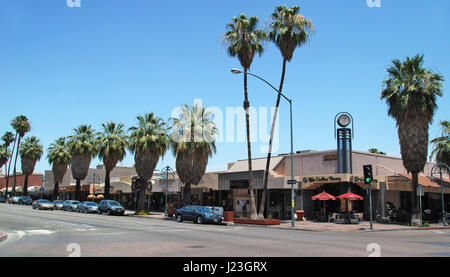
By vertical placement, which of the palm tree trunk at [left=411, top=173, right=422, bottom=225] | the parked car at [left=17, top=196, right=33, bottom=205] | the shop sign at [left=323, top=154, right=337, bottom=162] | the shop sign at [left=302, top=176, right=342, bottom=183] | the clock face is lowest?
the parked car at [left=17, top=196, right=33, bottom=205]

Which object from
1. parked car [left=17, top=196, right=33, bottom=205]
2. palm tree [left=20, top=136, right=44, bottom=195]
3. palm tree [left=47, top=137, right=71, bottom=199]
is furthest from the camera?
palm tree [left=20, top=136, right=44, bottom=195]

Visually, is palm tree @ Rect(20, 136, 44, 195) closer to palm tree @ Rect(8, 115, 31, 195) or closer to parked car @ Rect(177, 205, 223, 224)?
palm tree @ Rect(8, 115, 31, 195)

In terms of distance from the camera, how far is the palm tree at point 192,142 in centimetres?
3819

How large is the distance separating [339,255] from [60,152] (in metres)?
63.3

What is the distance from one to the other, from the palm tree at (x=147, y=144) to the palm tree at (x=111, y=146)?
703 centimetres

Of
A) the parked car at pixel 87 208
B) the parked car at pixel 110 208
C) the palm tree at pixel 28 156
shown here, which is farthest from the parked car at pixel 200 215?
the palm tree at pixel 28 156

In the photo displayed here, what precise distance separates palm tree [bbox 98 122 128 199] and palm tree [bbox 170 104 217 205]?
574 inches

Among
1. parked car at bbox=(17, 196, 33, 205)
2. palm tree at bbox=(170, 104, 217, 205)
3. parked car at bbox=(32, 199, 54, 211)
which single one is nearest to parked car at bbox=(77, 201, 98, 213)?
parked car at bbox=(32, 199, 54, 211)

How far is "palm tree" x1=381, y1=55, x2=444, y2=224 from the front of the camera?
30.8m

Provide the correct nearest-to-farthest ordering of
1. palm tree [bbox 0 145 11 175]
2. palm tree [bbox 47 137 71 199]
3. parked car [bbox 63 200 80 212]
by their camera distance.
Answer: parked car [bbox 63 200 80 212] → palm tree [bbox 47 137 71 199] → palm tree [bbox 0 145 11 175]

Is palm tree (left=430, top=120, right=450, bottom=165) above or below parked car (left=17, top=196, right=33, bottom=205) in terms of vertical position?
above

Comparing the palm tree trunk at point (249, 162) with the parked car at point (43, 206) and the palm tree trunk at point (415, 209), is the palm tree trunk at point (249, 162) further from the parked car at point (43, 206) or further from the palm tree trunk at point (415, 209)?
the parked car at point (43, 206)

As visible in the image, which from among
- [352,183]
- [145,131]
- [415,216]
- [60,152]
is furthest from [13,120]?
[415,216]
